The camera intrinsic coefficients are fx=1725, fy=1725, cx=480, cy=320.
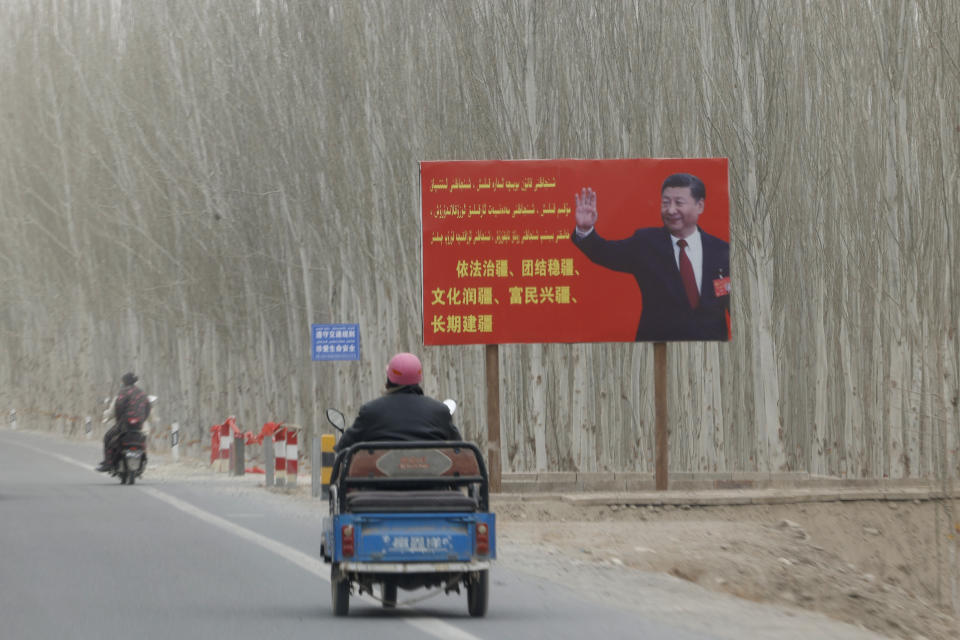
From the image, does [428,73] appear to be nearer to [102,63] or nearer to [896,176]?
[896,176]

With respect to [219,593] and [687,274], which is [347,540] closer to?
[219,593]

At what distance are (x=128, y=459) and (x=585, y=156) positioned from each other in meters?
10.9

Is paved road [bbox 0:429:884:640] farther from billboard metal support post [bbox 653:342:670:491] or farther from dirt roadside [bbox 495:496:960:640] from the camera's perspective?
billboard metal support post [bbox 653:342:670:491]

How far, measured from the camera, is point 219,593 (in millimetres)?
11664

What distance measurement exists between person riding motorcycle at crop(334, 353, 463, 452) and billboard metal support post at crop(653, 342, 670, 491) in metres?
13.0

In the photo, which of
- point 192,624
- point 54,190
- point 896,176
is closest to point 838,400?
point 896,176

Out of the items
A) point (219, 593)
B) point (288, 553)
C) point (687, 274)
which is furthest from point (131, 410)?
point (219, 593)

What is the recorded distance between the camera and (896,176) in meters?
30.8

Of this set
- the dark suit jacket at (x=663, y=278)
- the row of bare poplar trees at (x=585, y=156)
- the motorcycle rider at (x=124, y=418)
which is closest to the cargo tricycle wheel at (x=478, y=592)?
the dark suit jacket at (x=663, y=278)

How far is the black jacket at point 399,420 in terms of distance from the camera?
34.4 ft

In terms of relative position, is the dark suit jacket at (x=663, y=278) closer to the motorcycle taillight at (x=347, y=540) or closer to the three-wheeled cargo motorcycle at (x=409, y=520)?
the three-wheeled cargo motorcycle at (x=409, y=520)

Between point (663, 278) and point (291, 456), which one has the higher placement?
point (663, 278)

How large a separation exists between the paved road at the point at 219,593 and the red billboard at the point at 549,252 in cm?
434

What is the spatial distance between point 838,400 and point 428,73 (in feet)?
36.9
